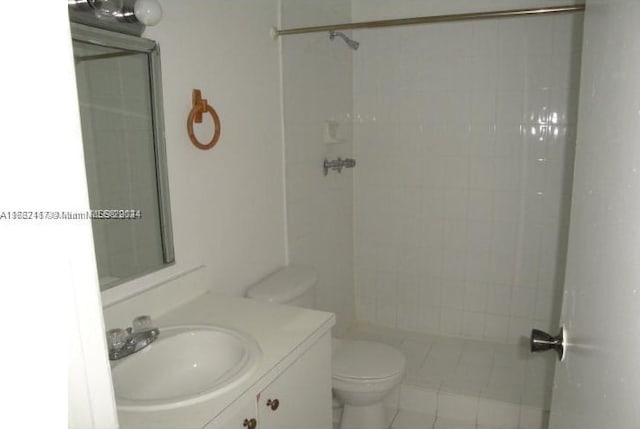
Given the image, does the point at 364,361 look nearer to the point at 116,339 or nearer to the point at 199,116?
the point at 116,339

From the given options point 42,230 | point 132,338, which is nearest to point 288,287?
point 132,338

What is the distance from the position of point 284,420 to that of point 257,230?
2.88 ft

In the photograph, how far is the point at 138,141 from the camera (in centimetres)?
138

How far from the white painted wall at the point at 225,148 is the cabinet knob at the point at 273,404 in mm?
542

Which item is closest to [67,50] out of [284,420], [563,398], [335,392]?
[563,398]

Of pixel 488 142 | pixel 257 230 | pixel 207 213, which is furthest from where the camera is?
pixel 488 142

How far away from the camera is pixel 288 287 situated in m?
1.85

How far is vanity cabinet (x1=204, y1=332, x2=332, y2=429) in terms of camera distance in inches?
41.3

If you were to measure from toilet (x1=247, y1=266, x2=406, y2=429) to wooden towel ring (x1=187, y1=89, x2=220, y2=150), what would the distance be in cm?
61

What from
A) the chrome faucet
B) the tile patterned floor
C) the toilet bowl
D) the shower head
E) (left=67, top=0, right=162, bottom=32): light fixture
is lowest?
the tile patterned floor

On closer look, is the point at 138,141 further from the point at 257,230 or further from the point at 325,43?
the point at 325,43

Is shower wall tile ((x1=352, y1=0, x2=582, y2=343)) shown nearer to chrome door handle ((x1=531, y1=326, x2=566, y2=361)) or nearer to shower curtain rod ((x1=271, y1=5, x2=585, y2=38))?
shower curtain rod ((x1=271, y1=5, x2=585, y2=38))

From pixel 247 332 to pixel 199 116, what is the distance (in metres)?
0.73

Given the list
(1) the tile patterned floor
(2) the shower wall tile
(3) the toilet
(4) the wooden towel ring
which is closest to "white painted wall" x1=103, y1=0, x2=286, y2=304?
(4) the wooden towel ring
